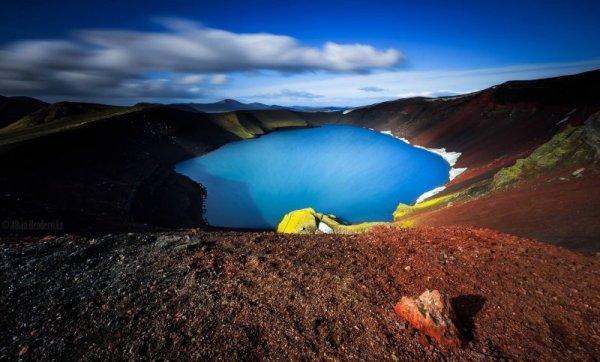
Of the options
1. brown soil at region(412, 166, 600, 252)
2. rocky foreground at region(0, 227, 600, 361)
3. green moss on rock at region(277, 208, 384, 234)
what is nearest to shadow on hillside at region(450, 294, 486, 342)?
rocky foreground at region(0, 227, 600, 361)

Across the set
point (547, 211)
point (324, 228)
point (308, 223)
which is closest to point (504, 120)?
point (324, 228)

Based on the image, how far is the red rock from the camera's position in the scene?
7180 millimetres

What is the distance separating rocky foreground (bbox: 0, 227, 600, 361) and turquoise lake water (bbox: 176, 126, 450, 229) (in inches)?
1317

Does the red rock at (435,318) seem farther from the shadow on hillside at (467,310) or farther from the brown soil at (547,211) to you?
the brown soil at (547,211)

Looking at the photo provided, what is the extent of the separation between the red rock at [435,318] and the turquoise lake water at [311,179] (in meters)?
37.9

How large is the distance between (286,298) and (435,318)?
418cm

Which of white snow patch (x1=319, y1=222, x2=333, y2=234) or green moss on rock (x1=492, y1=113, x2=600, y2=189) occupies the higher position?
green moss on rock (x1=492, y1=113, x2=600, y2=189)

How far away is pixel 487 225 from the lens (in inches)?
698

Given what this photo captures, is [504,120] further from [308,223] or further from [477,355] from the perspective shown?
[477,355]

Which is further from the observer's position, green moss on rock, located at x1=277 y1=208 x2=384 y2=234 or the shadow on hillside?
green moss on rock, located at x1=277 y1=208 x2=384 y2=234

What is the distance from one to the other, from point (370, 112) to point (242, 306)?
19673 centimetres

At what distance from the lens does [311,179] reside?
73938 millimetres

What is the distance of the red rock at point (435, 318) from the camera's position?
23.6 feet

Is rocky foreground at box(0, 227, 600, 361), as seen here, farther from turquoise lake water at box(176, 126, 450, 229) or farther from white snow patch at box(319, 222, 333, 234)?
turquoise lake water at box(176, 126, 450, 229)
